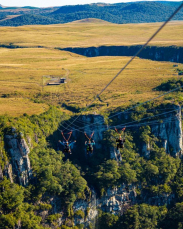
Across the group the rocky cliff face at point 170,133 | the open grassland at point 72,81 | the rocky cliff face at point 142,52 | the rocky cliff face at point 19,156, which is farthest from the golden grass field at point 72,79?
the rocky cliff face at point 19,156

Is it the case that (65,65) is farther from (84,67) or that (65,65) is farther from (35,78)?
(35,78)

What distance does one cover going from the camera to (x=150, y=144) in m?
76.7

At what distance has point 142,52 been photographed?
162m

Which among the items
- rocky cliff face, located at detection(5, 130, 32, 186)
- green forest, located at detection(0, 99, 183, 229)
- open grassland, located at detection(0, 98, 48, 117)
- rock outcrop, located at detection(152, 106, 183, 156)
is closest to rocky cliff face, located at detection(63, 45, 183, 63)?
rock outcrop, located at detection(152, 106, 183, 156)

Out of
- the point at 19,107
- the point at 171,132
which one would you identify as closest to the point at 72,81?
the point at 19,107

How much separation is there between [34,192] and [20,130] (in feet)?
42.5

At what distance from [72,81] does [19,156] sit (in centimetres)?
5744

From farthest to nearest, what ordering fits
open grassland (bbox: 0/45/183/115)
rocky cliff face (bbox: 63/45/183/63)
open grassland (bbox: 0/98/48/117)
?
rocky cliff face (bbox: 63/45/183/63) → open grassland (bbox: 0/45/183/115) → open grassland (bbox: 0/98/48/117)

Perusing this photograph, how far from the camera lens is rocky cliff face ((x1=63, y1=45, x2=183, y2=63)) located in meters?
151

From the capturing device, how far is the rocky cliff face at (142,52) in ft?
495

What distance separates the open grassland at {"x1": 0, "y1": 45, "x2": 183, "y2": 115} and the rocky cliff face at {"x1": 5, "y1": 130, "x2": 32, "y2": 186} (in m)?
15.4

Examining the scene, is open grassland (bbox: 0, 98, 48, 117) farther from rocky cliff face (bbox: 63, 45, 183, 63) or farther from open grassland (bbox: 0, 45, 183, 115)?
rocky cliff face (bbox: 63, 45, 183, 63)

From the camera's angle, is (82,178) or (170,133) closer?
(82,178)

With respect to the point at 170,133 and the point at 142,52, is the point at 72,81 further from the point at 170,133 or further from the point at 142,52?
the point at 142,52
